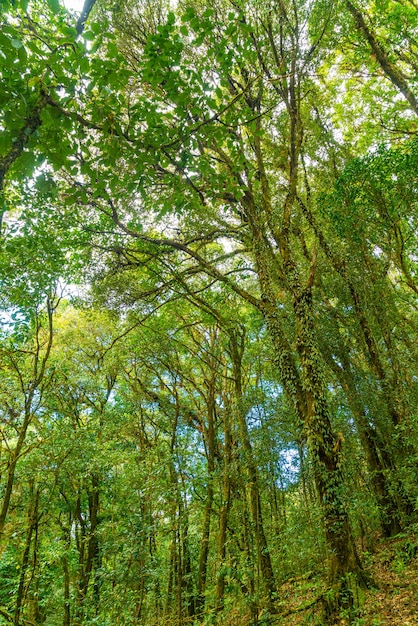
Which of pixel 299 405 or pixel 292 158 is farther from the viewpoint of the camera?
pixel 292 158

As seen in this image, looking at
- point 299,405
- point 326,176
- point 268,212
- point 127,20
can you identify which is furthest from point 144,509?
point 127,20

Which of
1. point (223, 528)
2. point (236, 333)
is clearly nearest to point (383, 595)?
point (223, 528)

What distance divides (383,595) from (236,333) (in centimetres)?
519

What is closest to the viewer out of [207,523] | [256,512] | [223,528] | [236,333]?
[256,512]

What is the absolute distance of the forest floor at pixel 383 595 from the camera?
4.26m

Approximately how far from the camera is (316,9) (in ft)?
22.6

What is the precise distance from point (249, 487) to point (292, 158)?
19.7 ft

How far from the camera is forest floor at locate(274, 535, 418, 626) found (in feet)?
14.0

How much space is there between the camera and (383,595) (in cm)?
466

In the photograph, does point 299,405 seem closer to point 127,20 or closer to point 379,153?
point 379,153

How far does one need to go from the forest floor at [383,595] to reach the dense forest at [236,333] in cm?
7

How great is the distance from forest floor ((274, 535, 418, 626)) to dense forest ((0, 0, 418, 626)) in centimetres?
7

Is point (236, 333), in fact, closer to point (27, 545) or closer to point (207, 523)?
point (207, 523)

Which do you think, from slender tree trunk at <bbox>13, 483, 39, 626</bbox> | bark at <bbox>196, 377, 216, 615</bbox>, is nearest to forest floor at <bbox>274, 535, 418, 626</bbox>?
bark at <bbox>196, 377, 216, 615</bbox>
